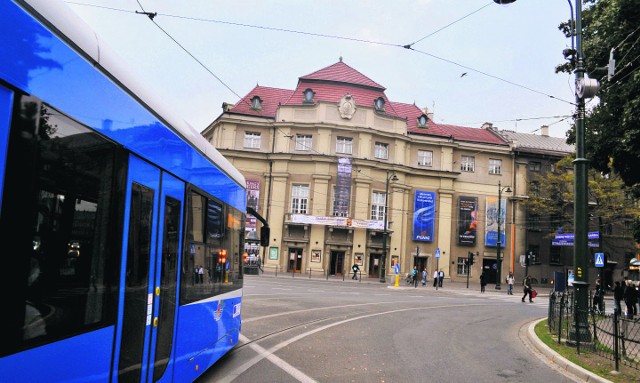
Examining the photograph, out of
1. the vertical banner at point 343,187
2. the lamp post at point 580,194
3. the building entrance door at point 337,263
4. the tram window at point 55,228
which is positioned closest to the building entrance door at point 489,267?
the building entrance door at point 337,263

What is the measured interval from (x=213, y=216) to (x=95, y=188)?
3.03 meters

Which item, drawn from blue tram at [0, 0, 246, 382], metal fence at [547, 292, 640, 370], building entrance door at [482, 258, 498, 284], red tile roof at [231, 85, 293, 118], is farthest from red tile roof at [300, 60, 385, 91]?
blue tram at [0, 0, 246, 382]

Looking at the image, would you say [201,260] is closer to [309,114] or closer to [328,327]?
[328,327]

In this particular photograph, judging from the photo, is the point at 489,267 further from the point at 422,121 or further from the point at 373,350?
the point at 373,350

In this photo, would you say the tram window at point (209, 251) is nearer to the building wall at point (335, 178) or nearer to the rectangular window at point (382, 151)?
the building wall at point (335, 178)

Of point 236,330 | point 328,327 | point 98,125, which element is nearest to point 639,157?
point 328,327

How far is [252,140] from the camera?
151ft

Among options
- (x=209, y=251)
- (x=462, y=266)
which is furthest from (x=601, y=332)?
(x=462, y=266)

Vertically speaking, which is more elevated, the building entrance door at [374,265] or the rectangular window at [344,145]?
the rectangular window at [344,145]

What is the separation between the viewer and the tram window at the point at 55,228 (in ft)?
7.88

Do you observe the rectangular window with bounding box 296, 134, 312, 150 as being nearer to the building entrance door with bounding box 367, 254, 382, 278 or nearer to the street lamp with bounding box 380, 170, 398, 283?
the street lamp with bounding box 380, 170, 398, 283

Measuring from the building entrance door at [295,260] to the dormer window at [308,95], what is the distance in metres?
14.0

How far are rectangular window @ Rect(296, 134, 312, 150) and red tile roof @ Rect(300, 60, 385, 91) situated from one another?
6.03 m

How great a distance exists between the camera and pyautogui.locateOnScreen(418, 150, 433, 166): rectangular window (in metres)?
49.0
